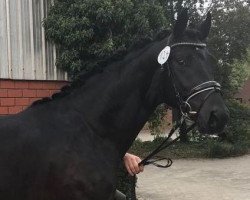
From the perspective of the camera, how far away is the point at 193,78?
3.02 meters

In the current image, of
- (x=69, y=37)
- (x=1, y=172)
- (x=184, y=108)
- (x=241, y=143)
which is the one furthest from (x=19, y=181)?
(x=241, y=143)

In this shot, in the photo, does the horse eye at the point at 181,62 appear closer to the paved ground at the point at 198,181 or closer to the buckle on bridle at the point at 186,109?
the buckle on bridle at the point at 186,109

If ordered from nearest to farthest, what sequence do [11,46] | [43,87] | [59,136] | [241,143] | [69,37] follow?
[59,136] < [11,46] < [43,87] < [69,37] < [241,143]

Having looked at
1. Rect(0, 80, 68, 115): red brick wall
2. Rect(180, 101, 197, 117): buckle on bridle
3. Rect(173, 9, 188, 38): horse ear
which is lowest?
Rect(0, 80, 68, 115): red brick wall

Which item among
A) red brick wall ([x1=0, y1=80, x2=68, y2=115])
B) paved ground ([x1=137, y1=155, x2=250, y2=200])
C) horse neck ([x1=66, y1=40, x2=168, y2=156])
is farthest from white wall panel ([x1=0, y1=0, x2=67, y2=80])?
horse neck ([x1=66, y1=40, x2=168, y2=156])

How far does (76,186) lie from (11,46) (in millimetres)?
4363

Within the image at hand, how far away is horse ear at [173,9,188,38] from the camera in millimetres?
3062

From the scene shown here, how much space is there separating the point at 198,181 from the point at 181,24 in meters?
8.10

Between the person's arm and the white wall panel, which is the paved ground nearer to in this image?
the white wall panel

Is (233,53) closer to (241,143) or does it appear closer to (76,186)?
(241,143)

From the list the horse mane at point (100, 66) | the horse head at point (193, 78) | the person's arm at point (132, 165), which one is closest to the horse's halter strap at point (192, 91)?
the horse head at point (193, 78)

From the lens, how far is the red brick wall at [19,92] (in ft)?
21.9

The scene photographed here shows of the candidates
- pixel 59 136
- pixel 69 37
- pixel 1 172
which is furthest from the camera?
pixel 69 37

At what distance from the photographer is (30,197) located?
274cm
